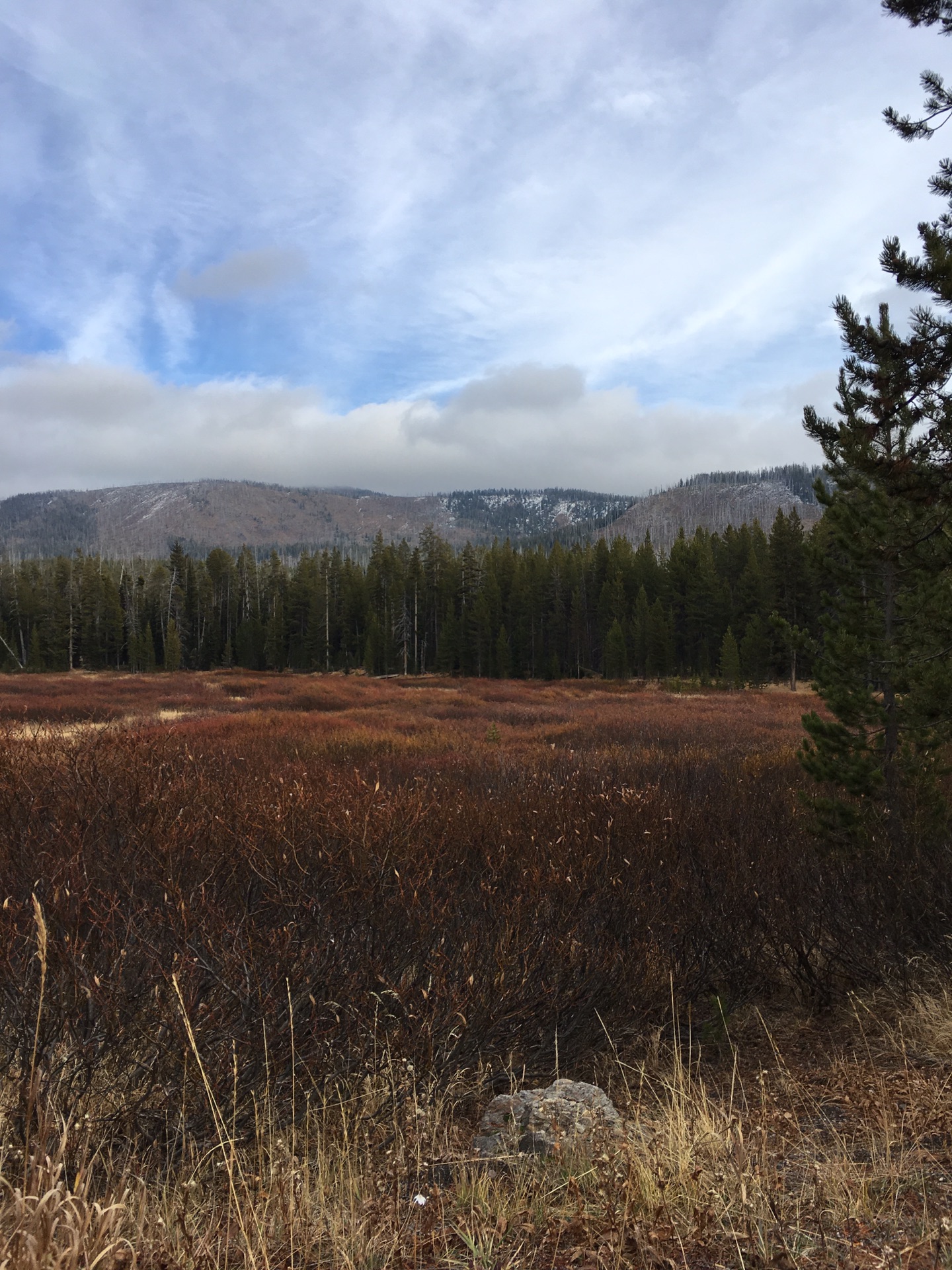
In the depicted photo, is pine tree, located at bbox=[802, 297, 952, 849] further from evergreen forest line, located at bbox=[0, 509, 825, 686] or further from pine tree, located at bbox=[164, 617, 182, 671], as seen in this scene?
pine tree, located at bbox=[164, 617, 182, 671]

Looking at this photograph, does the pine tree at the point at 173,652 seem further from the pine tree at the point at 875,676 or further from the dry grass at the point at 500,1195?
the dry grass at the point at 500,1195

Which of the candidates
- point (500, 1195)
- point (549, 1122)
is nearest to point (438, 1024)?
point (549, 1122)

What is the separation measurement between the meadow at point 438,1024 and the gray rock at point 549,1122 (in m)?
0.11

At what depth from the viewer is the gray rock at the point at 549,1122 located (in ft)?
8.64

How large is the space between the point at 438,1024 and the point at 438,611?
5818cm

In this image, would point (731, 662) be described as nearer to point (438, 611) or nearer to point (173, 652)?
point (438, 611)

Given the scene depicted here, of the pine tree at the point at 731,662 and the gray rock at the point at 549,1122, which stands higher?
the gray rock at the point at 549,1122

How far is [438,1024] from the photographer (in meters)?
3.56

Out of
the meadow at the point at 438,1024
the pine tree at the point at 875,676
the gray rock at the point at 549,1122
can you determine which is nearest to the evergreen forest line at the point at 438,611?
the pine tree at the point at 875,676

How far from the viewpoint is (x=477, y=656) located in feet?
178

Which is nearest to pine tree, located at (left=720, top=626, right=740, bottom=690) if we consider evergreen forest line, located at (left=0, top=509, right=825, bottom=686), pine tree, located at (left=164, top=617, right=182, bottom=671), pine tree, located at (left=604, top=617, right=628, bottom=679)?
evergreen forest line, located at (left=0, top=509, right=825, bottom=686)

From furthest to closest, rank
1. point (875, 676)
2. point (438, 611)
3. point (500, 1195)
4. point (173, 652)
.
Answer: point (438, 611), point (173, 652), point (875, 676), point (500, 1195)

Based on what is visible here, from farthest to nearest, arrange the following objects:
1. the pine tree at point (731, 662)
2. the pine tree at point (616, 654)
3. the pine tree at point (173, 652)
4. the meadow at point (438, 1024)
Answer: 1. the pine tree at point (173, 652)
2. the pine tree at point (616, 654)
3. the pine tree at point (731, 662)
4. the meadow at point (438, 1024)

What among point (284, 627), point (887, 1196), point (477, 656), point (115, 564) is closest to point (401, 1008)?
point (887, 1196)
